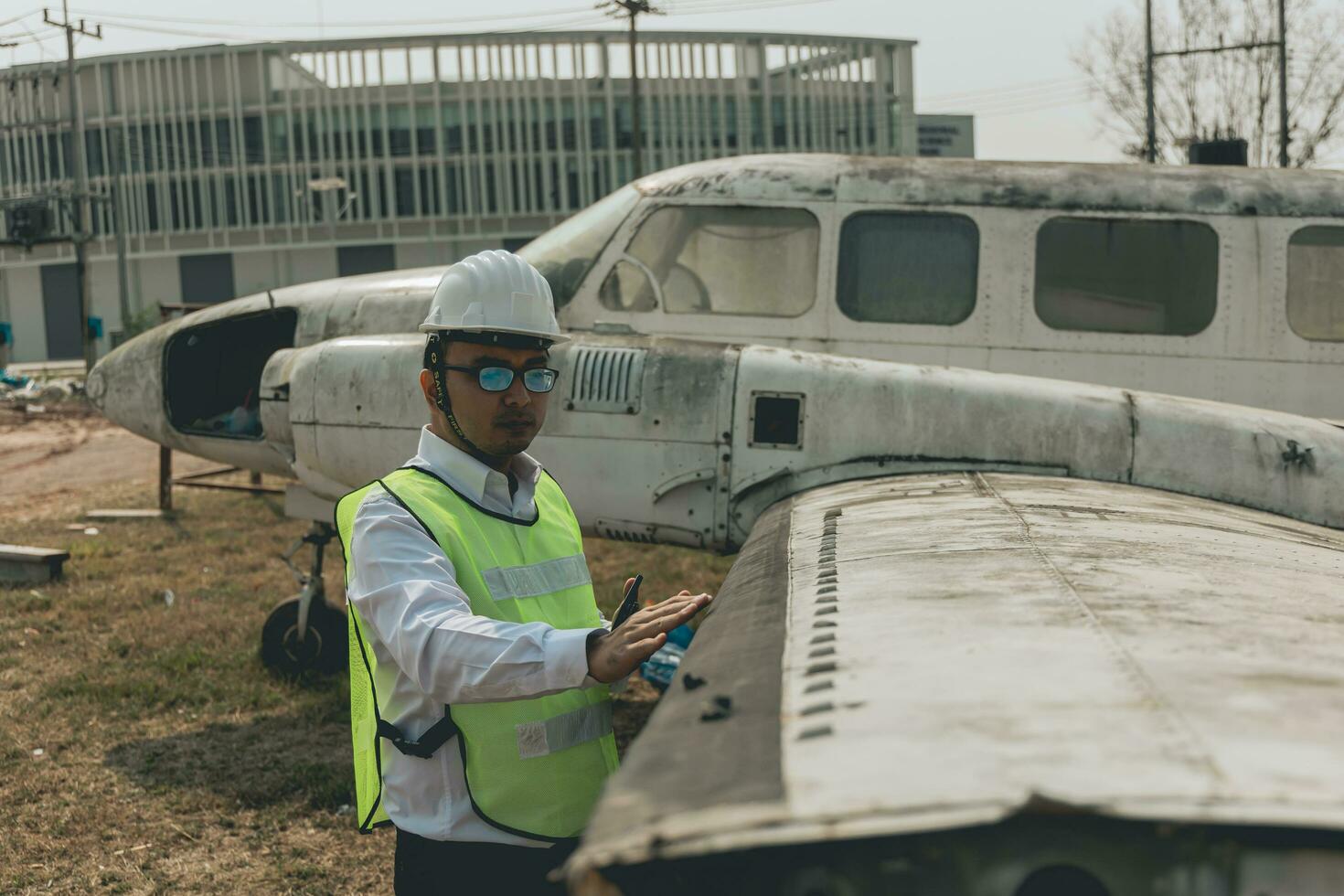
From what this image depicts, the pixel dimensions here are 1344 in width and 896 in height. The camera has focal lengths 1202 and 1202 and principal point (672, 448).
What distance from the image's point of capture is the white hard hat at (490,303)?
3.41 meters

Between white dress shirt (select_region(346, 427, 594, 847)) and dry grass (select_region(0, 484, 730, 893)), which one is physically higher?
white dress shirt (select_region(346, 427, 594, 847))

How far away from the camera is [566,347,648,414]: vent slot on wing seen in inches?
256

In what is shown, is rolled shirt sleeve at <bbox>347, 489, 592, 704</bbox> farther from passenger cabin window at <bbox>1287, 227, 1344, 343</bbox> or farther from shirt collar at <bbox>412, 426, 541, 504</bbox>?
passenger cabin window at <bbox>1287, 227, 1344, 343</bbox>

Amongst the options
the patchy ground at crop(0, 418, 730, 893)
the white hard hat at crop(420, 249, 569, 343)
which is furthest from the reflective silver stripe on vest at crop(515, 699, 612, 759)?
the patchy ground at crop(0, 418, 730, 893)

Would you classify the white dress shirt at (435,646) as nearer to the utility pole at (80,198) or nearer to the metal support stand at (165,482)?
the metal support stand at (165,482)

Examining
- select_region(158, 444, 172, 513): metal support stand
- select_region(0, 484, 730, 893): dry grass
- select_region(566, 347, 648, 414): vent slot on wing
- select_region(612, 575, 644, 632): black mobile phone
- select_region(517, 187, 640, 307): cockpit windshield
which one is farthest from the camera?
select_region(158, 444, 172, 513): metal support stand

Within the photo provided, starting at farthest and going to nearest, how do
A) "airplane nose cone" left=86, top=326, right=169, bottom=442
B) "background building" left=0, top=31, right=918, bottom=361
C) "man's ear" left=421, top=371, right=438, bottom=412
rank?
1. "background building" left=0, top=31, right=918, bottom=361
2. "airplane nose cone" left=86, top=326, right=169, bottom=442
3. "man's ear" left=421, top=371, right=438, bottom=412

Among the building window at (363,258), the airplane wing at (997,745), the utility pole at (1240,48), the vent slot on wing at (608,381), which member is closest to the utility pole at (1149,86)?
the utility pole at (1240,48)

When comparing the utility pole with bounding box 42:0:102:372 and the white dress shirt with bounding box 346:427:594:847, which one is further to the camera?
the utility pole with bounding box 42:0:102:372

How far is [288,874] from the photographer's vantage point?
5504mm

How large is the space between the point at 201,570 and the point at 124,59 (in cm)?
6215

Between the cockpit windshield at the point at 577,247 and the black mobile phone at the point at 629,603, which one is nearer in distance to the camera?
the black mobile phone at the point at 629,603

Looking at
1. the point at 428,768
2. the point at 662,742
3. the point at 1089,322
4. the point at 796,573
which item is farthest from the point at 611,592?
the point at 662,742

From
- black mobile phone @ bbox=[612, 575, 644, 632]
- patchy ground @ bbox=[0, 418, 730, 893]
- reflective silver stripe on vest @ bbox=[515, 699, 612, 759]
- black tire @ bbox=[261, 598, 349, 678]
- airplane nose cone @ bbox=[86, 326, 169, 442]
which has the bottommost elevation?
patchy ground @ bbox=[0, 418, 730, 893]
